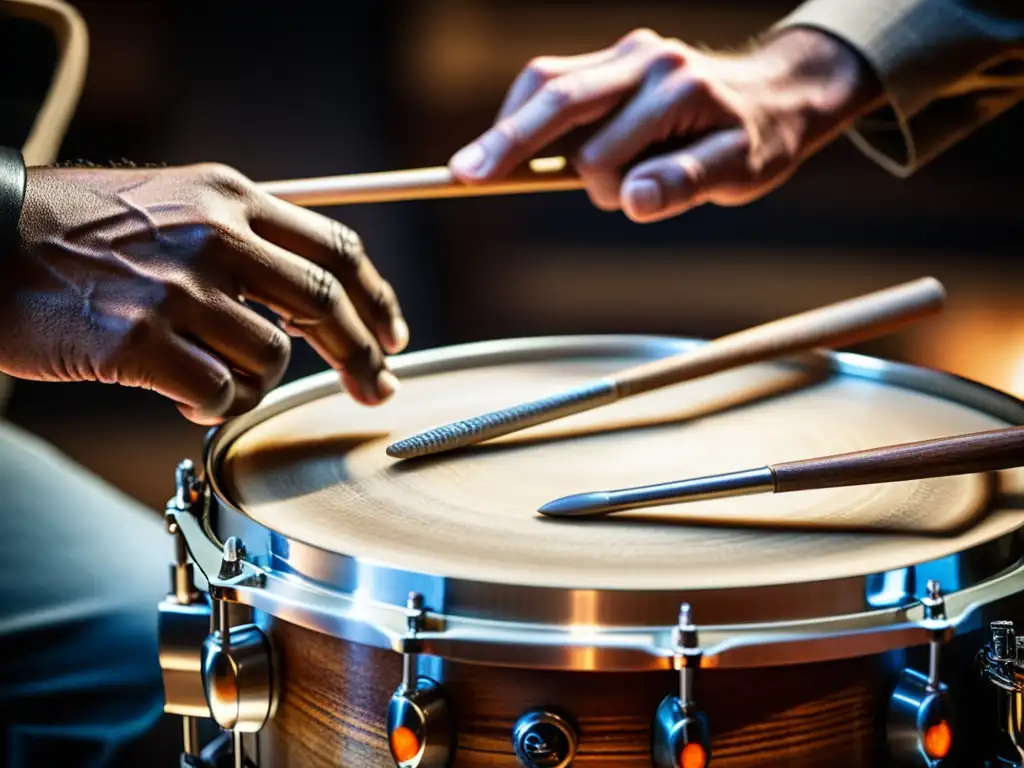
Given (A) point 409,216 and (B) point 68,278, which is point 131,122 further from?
(B) point 68,278

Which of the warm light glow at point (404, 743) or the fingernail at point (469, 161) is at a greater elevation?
the fingernail at point (469, 161)

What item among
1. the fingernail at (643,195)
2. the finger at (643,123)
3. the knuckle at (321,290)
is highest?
the finger at (643,123)

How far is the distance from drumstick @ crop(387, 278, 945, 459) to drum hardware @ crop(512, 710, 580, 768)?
23 centimetres

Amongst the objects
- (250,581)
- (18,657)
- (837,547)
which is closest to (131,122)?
(18,657)

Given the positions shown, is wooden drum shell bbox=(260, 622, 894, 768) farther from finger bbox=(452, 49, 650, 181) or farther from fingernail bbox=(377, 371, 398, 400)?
finger bbox=(452, 49, 650, 181)

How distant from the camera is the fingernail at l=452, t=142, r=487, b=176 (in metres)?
0.98

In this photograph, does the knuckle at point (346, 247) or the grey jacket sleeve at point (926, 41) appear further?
the grey jacket sleeve at point (926, 41)

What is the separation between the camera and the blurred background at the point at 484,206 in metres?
1.93

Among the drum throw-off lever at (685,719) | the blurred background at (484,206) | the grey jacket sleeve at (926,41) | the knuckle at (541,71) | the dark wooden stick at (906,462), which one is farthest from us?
the blurred background at (484,206)

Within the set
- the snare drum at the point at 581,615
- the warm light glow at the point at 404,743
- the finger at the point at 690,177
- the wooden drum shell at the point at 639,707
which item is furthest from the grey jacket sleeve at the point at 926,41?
the warm light glow at the point at 404,743

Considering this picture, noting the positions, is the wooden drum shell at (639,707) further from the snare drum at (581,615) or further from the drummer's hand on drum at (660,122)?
the drummer's hand on drum at (660,122)

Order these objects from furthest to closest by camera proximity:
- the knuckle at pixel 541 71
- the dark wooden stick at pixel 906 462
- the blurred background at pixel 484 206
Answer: the blurred background at pixel 484 206 < the knuckle at pixel 541 71 < the dark wooden stick at pixel 906 462

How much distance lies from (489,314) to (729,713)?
1.51 meters

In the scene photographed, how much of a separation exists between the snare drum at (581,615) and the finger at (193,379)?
4 cm
